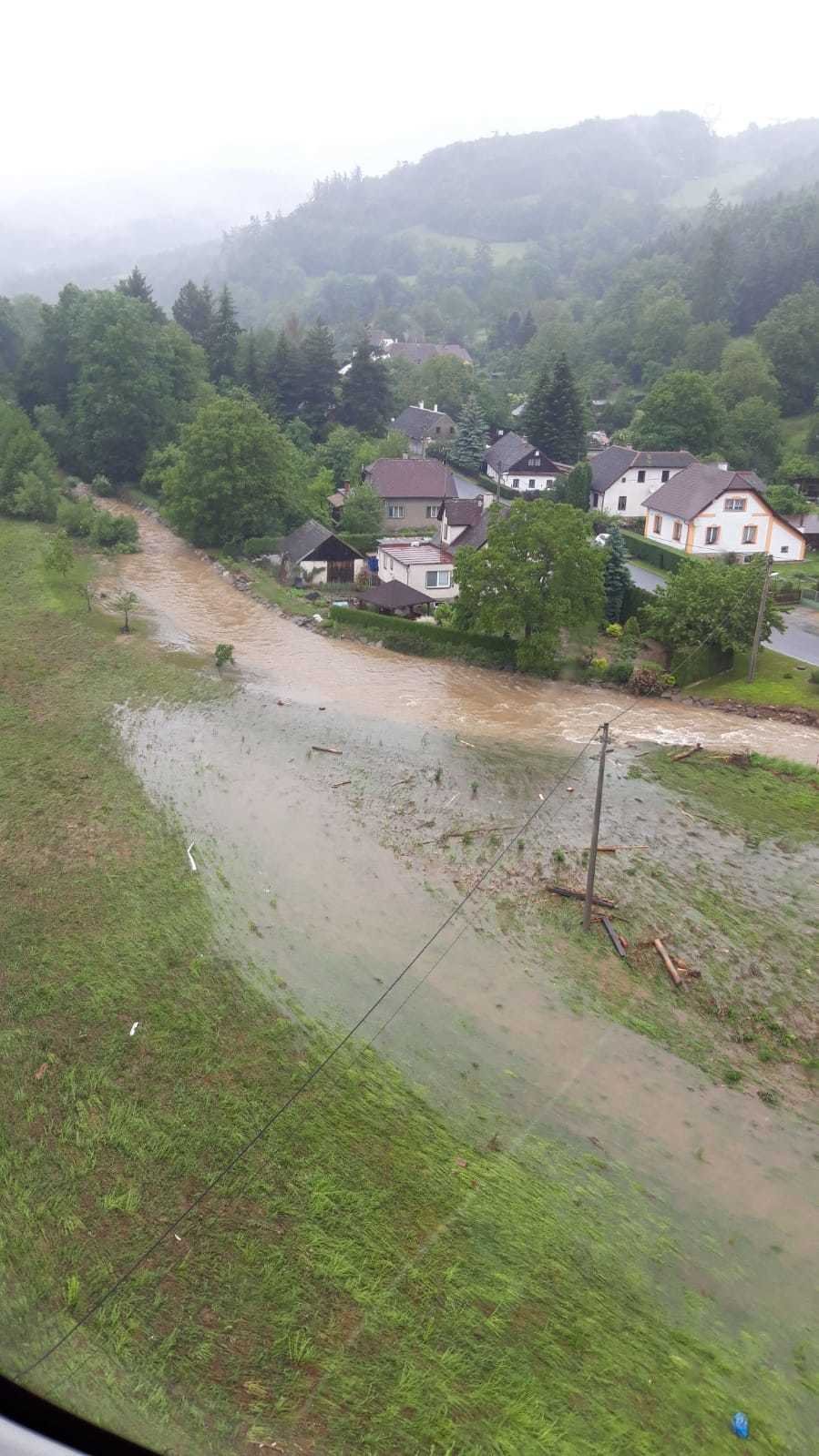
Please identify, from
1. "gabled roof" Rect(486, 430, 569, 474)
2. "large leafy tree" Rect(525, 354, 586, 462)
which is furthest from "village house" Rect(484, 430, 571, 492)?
"large leafy tree" Rect(525, 354, 586, 462)

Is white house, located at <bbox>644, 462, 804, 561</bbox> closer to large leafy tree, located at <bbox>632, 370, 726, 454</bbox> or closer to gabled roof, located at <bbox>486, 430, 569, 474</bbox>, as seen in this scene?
large leafy tree, located at <bbox>632, 370, 726, 454</bbox>

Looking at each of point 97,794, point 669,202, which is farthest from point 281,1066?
point 669,202

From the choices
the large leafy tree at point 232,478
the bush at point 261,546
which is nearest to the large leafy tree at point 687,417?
the large leafy tree at point 232,478

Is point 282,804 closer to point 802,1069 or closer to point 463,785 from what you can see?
point 463,785

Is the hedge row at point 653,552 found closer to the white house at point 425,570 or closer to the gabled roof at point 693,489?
the gabled roof at point 693,489

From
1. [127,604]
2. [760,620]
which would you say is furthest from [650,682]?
[127,604]

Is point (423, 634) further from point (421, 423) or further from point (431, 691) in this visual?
point (421, 423)
